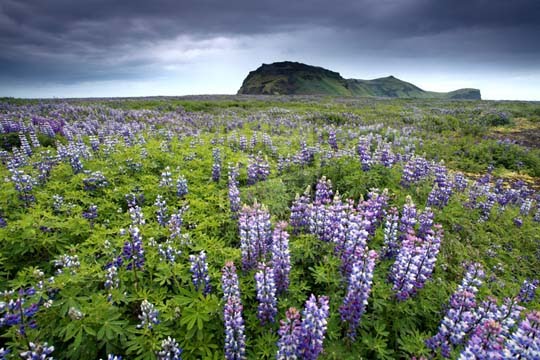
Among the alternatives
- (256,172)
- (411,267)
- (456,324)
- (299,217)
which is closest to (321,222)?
(299,217)

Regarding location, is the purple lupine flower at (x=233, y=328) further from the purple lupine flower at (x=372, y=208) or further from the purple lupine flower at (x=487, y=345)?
the purple lupine flower at (x=372, y=208)

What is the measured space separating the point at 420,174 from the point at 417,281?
4.20 meters

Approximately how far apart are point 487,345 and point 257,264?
8.04ft

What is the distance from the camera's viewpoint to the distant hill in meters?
86.8

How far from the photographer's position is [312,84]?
297ft

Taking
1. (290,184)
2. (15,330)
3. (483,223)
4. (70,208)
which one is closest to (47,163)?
(70,208)

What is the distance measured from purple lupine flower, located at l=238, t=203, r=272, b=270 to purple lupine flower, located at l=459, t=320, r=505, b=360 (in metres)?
2.25

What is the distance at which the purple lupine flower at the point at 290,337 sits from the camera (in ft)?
8.05

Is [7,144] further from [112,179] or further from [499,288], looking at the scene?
[499,288]

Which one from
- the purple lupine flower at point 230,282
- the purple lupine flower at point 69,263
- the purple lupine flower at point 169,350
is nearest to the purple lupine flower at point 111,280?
the purple lupine flower at point 69,263

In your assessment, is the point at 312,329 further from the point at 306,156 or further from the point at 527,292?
the point at 306,156

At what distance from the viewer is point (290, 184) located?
697 centimetres

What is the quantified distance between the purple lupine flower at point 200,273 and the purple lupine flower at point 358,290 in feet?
5.33

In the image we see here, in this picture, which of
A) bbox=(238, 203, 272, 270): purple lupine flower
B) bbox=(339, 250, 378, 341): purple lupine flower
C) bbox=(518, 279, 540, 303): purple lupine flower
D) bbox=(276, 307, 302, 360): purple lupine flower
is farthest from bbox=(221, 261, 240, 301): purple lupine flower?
bbox=(518, 279, 540, 303): purple lupine flower
